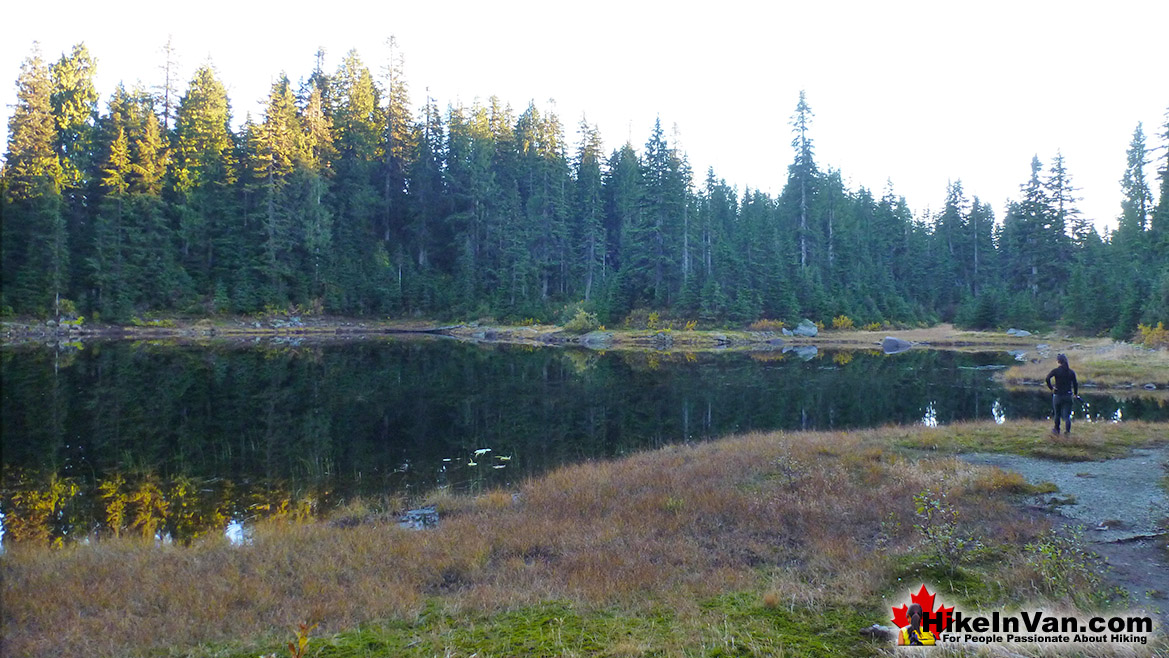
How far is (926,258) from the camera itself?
8556cm

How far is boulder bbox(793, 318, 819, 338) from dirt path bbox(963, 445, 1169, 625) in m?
49.1

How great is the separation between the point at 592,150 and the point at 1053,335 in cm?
5480

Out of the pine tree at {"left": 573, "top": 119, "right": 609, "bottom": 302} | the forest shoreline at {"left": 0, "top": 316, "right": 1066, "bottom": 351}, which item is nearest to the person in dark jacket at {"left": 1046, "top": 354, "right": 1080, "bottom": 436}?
the forest shoreline at {"left": 0, "top": 316, "right": 1066, "bottom": 351}

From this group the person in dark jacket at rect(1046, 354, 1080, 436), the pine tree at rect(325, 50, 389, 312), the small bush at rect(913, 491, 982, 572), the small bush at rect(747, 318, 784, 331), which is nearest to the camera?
the small bush at rect(913, 491, 982, 572)

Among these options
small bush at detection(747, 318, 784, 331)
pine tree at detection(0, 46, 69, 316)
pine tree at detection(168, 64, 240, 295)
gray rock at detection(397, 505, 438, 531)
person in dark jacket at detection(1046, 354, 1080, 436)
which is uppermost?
pine tree at detection(168, 64, 240, 295)

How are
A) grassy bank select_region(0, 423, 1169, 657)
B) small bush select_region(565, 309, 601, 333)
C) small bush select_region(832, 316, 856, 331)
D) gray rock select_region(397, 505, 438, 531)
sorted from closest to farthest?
grassy bank select_region(0, 423, 1169, 657)
gray rock select_region(397, 505, 438, 531)
small bush select_region(565, 309, 601, 333)
small bush select_region(832, 316, 856, 331)

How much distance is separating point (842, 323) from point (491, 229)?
133 ft

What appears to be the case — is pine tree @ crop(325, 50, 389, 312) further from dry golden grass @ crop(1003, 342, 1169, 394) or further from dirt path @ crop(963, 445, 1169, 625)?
dirt path @ crop(963, 445, 1169, 625)

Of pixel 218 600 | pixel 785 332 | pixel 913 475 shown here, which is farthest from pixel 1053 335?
pixel 218 600

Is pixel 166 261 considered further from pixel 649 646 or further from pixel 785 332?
pixel 649 646

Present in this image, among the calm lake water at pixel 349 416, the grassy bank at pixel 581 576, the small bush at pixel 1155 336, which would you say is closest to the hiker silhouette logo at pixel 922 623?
the grassy bank at pixel 581 576

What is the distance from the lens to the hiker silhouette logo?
486cm

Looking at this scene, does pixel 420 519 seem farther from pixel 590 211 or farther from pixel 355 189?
pixel 355 189

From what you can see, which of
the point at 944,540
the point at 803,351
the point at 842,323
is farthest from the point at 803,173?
the point at 944,540
